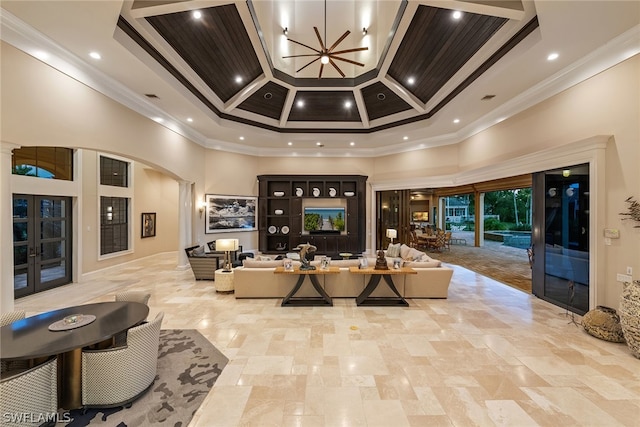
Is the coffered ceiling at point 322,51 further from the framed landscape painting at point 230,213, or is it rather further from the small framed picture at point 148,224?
the small framed picture at point 148,224

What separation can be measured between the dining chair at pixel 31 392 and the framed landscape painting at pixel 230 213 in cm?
692

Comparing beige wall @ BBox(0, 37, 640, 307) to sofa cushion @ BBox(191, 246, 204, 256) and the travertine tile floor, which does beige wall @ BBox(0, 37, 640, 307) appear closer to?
the travertine tile floor

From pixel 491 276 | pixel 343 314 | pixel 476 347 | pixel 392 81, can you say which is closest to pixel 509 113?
pixel 392 81

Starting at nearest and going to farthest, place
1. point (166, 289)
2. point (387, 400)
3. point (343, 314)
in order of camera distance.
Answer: point (387, 400) → point (343, 314) → point (166, 289)

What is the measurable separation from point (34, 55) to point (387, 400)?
21.0ft

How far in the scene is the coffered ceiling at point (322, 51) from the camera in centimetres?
367

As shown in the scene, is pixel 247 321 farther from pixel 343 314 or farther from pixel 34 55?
pixel 34 55

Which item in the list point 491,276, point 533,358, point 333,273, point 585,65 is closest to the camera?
point 533,358

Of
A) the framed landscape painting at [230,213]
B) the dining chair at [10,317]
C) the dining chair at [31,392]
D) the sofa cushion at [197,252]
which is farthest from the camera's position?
the framed landscape painting at [230,213]

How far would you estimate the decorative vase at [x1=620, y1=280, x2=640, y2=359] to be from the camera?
10.7ft

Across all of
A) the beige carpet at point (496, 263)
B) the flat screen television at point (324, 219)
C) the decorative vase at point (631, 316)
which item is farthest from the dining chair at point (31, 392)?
the flat screen television at point (324, 219)

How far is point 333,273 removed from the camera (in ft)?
17.2

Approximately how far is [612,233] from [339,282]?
14.5 feet

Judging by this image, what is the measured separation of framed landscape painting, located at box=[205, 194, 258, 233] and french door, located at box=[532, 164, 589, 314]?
8.37 m
